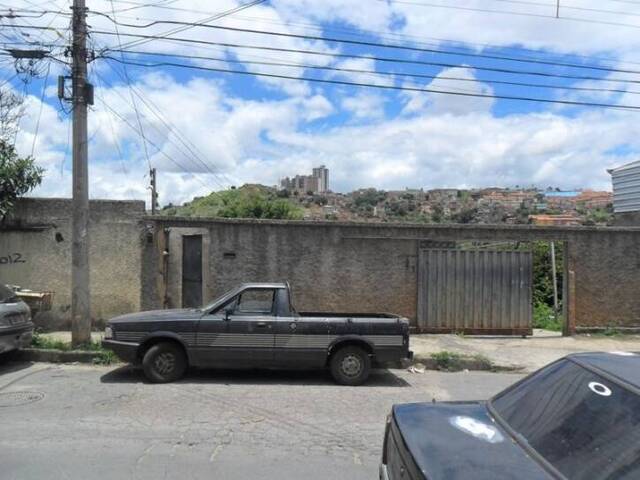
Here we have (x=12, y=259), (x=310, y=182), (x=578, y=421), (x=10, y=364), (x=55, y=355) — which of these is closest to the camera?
(x=578, y=421)

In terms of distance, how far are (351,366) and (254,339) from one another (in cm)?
149

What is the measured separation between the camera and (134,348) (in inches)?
357

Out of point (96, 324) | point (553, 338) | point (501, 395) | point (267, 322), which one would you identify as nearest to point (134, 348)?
point (267, 322)

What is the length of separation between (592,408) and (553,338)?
37.1 feet

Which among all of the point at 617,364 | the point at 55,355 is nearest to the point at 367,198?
the point at 55,355

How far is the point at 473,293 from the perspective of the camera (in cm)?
1345

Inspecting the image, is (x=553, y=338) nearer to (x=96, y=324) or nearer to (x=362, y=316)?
(x=362, y=316)

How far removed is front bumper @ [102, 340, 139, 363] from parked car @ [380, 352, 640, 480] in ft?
20.3

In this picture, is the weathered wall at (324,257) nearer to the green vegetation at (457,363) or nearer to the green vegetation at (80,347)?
the green vegetation at (80,347)

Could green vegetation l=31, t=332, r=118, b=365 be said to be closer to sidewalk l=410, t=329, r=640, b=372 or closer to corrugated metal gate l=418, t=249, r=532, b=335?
sidewalk l=410, t=329, r=640, b=372

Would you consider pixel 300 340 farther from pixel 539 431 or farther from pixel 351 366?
pixel 539 431

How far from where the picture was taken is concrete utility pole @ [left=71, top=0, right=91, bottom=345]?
35.6 ft

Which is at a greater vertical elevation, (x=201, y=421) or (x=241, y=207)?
(x=241, y=207)

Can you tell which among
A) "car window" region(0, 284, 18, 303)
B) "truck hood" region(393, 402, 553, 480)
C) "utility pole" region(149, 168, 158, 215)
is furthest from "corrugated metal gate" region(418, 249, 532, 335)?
"utility pole" region(149, 168, 158, 215)
